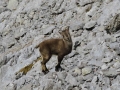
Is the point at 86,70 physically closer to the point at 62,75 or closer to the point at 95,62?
the point at 95,62

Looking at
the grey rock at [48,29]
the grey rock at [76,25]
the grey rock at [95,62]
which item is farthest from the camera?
the grey rock at [48,29]

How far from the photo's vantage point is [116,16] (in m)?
8.66

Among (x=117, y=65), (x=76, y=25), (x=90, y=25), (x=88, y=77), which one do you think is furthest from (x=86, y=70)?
(x=76, y=25)

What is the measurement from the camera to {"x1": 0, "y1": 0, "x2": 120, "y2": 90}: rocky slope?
25.5 ft

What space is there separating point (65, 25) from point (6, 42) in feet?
8.08

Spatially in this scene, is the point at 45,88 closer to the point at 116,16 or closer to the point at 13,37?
the point at 116,16

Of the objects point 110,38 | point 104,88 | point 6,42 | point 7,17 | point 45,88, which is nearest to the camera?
point 104,88

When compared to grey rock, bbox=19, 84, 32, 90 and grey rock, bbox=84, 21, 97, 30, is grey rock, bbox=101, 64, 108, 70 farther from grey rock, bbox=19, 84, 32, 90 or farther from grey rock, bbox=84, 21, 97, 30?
grey rock, bbox=19, 84, 32, 90

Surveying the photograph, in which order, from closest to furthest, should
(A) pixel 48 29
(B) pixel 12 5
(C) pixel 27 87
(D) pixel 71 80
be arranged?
(D) pixel 71 80, (C) pixel 27 87, (A) pixel 48 29, (B) pixel 12 5

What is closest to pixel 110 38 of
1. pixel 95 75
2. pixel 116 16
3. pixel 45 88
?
pixel 116 16

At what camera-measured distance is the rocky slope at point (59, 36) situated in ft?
25.5

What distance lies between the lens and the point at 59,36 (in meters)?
10.1

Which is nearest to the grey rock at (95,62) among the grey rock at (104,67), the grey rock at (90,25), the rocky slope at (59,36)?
the rocky slope at (59,36)

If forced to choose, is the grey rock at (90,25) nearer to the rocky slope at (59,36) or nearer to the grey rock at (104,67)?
the rocky slope at (59,36)
